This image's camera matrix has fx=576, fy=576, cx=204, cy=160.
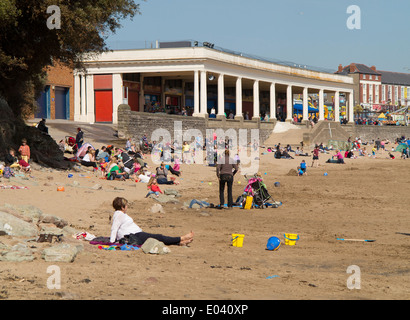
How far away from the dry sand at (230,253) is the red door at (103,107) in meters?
27.9

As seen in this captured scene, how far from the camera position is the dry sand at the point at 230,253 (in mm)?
6953

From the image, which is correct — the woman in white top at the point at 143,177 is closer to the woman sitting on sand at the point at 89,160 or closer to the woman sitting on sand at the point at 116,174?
the woman sitting on sand at the point at 116,174

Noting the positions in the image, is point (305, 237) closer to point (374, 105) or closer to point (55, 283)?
point (55, 283)

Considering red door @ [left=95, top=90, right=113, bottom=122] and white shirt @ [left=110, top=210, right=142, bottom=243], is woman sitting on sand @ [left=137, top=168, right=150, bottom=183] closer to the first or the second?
white shirt @ [left=110, top=210, right=142, bottom=243]

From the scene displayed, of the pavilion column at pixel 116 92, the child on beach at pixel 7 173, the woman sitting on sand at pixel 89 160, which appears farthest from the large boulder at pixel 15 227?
the pavilion column at pixel 116 92

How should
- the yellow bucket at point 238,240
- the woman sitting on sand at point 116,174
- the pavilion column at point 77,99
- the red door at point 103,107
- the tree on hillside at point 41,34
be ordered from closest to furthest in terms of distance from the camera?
the yellow bucket at point 238,240
the tree on hillside at point 41,34
the woman sitting on sand at point 116,174
the pavilion column at point 77,99
the red door at point 103,107

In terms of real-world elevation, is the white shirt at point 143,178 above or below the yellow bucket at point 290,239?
above

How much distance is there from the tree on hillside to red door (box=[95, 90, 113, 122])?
988 inches

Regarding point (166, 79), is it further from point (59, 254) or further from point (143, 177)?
point (59, 254)

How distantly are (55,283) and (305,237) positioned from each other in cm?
670

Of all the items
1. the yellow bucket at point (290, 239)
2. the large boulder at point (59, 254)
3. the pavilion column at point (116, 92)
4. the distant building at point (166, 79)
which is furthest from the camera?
the distant building at point (166, 79)

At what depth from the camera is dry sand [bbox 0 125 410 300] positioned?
6953mm

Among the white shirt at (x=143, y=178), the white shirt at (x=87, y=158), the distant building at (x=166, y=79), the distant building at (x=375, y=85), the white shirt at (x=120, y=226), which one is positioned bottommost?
the white shirt at (x=120, y=226)

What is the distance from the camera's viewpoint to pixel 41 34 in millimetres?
22109
